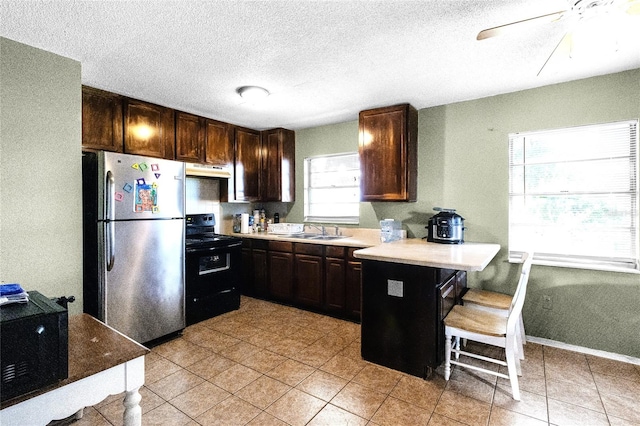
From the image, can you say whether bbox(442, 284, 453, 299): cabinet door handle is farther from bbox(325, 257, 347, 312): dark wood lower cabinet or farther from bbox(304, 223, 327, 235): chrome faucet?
bbox(304, 223, 327, 235): chrome faucet

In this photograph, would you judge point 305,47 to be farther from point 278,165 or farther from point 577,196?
point 577,196

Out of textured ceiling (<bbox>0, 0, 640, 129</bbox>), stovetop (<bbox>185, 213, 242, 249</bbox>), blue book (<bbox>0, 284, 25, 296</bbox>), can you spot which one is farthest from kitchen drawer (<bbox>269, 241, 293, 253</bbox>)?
blue book (<bbox>0, 284, 25, 296</bbox>)

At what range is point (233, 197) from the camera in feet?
14.4

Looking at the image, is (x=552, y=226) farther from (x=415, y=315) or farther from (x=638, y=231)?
(x=415, y=315)

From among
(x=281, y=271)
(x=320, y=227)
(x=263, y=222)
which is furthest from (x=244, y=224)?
(x=320, y=227)

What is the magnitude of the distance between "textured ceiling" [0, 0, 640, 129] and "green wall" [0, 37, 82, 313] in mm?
198

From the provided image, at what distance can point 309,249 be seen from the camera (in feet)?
12.6

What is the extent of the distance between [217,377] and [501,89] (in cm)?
367

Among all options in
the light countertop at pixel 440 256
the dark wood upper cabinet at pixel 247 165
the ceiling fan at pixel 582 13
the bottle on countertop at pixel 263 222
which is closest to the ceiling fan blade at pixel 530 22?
the ceiling fan at pixel 582 13

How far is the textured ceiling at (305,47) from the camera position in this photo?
71.5 inches

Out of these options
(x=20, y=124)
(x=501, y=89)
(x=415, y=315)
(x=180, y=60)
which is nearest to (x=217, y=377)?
(x=415, y=315)

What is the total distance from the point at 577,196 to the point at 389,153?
71.5 inches

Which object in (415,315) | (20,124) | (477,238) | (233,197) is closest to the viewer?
(20,124)

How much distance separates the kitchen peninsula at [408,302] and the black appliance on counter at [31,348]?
1920 mm
